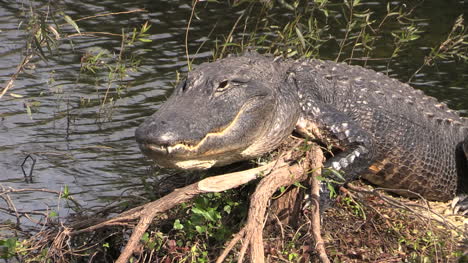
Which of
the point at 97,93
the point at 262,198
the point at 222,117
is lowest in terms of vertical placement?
the point at 97,93

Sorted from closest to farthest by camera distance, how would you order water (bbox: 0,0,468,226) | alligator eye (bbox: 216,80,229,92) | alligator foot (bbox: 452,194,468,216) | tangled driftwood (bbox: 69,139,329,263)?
tangled driftwood (bbox: 69,139,329,263), alligator eye (bbox: 216,80,229,92), alligator foot (bbox: 452,194,468,216), water (bbox: 0,0,468,226)

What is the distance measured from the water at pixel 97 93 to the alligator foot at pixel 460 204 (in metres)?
2.63

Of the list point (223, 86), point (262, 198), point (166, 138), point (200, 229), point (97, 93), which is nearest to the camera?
point (166, 138)

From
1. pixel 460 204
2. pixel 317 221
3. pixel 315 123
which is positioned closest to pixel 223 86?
pixel 315 123

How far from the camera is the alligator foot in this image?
6071mm

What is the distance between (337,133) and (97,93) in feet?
12.9

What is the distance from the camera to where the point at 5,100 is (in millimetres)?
8422

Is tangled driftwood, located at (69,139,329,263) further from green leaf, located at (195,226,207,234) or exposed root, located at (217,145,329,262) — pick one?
green leaf, located at (195,226,207,234)

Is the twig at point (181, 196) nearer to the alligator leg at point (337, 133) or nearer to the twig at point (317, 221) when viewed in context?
the twig at point (317, 221)

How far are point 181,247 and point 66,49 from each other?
5.58 meters

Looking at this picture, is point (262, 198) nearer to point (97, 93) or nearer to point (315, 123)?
point (315, 123)

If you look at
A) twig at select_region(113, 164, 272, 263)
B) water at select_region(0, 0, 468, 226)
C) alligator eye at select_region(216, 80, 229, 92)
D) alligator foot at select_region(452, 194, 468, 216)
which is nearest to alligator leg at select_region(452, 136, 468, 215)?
alligator foot at select_region(452, 194, 468, 216)

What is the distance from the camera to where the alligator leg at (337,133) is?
522 cm

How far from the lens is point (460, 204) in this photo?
6.16m
